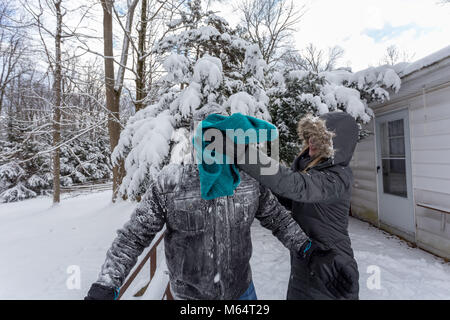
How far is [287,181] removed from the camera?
1.16m

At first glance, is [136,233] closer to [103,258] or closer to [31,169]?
[103,258]

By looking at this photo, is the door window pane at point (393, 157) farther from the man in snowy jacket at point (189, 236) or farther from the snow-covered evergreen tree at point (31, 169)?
the snow-covered evergreen tree at point (31, 169)

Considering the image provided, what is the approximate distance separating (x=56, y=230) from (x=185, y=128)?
24.3 feet

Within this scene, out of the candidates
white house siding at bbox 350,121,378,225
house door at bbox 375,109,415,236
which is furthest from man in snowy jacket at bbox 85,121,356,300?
white house siding at bbox 350,121,378,225

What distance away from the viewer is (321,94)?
14.9 feet

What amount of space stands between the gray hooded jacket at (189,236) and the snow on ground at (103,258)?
7.83ft

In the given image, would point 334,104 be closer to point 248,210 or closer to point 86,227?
point 248,210

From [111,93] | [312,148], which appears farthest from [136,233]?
[111,93]

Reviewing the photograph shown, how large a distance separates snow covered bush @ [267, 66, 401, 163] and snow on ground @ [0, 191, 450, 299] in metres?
2.19

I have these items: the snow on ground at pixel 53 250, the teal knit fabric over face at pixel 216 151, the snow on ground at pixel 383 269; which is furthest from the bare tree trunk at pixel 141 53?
the teal knit fabric over face at pixel 216 151

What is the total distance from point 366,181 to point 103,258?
6607 millimetres

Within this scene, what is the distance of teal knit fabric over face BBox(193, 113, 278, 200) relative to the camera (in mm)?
1016

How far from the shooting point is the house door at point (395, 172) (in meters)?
4.57

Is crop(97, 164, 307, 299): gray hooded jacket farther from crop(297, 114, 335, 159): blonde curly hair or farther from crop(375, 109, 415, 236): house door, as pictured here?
crop(375, 109, 415, 236): house door
